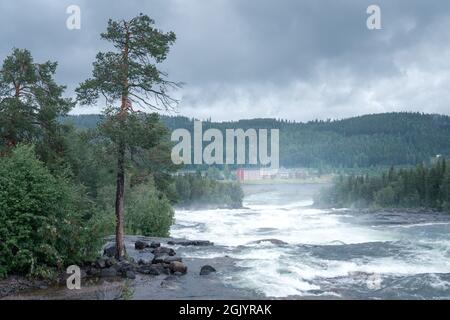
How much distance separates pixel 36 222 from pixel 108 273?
156 inches

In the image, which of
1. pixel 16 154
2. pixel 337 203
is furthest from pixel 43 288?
pixel 337 203

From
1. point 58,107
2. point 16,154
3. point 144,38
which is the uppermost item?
point 144,38

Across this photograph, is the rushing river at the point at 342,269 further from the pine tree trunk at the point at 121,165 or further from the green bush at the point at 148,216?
the green bush at the point at 148,216

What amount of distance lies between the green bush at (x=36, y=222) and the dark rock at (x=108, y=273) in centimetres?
132

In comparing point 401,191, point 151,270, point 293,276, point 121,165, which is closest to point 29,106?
point 121,165

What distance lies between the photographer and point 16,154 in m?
22.1

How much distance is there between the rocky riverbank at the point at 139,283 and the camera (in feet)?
64.5

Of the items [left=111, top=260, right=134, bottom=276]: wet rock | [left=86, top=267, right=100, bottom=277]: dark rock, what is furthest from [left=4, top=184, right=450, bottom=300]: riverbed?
[left=86, top=267, right=100, bottom=277]: dark rock

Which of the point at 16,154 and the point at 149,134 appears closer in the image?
the point at 16,154

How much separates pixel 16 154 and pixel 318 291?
47.8 feet

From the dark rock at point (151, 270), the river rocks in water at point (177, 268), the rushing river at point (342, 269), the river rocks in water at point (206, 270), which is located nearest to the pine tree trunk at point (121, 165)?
the dark rock at point (151, 270)

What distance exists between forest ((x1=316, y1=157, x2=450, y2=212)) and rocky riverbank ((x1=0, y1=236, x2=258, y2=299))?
87.3 metres

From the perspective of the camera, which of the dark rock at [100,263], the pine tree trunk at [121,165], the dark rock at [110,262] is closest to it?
the dark rock at [100,263]
